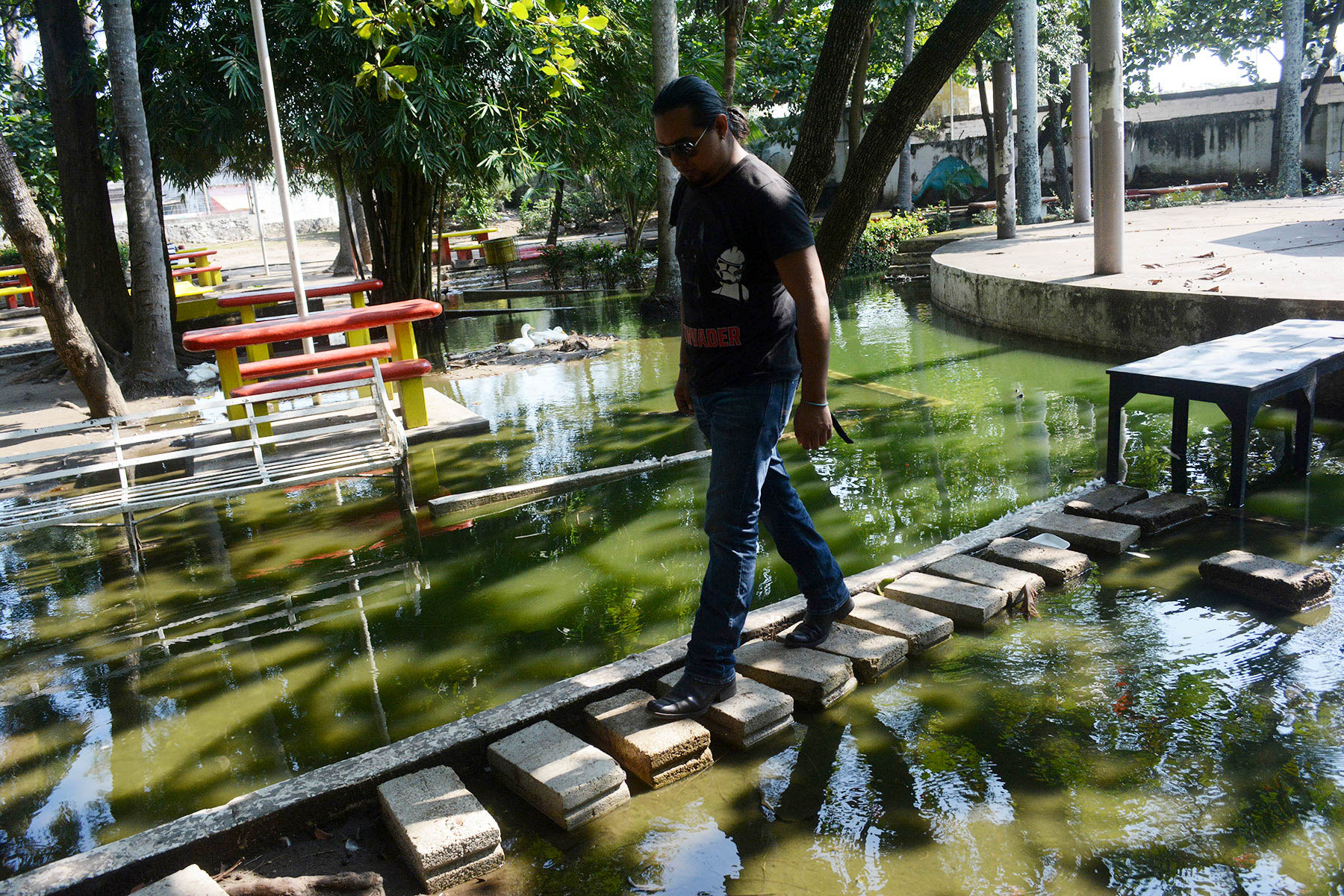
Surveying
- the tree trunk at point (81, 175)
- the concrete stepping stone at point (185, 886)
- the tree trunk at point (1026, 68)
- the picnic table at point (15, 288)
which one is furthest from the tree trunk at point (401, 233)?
the concrete stepping stone at point (185, 886)

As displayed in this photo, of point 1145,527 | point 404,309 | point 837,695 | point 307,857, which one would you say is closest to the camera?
point 307,857

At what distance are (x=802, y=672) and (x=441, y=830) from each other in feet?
4.14

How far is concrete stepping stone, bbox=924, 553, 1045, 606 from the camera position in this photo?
3771 millimetres

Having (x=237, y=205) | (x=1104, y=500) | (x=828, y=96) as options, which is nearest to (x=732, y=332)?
(x=1104, y=500)

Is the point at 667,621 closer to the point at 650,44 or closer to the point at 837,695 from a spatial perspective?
the point at 837,695

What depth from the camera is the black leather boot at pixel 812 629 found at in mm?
3410

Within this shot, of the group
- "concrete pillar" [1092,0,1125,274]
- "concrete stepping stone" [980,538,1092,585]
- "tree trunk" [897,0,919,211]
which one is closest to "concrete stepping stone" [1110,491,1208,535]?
"concrete stepping stone" [980,538,1092,585]

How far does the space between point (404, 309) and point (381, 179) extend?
530 cm

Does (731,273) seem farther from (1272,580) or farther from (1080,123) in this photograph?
(1080,123)

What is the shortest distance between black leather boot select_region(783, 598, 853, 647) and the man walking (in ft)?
1.29

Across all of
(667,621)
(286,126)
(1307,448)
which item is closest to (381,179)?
(286,126)

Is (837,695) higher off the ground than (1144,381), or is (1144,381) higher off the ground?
(1144,381)

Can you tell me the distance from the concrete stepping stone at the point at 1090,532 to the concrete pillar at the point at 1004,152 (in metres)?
12.0

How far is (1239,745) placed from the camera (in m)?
2.73
